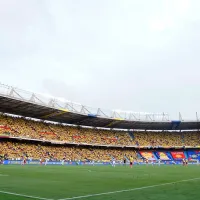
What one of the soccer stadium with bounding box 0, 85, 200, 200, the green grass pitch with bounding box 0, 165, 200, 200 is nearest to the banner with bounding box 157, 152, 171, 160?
the soccer stadium with bounding box 0, 85, 200, 200

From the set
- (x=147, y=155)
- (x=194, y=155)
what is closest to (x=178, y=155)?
(x=194, y=155)

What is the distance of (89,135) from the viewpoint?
73.1 meters

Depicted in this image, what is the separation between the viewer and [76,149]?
6756 cm

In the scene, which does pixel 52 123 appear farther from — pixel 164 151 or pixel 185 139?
pixel 185 139

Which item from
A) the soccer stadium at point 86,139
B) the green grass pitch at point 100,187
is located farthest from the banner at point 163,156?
the green grass pitch at point 100,187

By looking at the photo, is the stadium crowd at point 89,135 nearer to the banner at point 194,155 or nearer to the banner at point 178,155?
the banner at point 194,155

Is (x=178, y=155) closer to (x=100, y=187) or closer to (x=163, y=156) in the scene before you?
(x=163, y=156)

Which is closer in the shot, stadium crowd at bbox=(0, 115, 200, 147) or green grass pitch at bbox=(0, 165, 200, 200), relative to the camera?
green grass pitch at bbox=(0, 165, 200, 200)

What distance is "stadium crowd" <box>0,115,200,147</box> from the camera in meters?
57.2

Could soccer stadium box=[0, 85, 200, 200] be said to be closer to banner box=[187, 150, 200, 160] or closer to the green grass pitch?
banner box=[187, 150, 200, 160]

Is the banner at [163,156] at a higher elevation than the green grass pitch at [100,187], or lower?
higher

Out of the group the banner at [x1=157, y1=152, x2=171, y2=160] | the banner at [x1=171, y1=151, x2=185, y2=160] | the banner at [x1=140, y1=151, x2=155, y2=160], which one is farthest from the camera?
the banner at [x1=171, y1=151, x2=185, y2=160]

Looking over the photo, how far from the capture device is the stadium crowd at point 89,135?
188ft

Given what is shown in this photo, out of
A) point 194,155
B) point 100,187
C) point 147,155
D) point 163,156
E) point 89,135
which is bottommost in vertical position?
point 100,187
